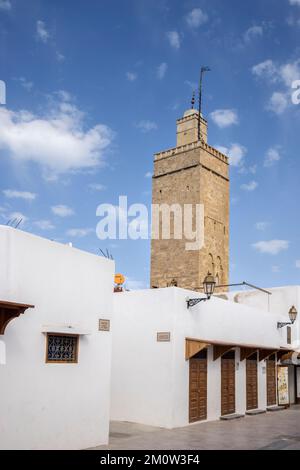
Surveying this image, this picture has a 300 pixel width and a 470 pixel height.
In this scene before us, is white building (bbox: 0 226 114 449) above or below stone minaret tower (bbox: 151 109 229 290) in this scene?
below

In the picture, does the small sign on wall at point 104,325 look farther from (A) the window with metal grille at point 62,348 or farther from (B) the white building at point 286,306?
(B) the white building at point 286,306

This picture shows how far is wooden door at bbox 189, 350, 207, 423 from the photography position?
13.2 m

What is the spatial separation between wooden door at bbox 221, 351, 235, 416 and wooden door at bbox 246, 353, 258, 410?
1.26m

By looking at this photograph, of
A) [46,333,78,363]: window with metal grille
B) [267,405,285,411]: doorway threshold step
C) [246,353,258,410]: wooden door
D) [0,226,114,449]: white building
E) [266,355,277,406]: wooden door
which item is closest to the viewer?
[0,226,114,449]: white building

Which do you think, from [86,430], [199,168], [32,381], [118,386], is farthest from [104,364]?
[199,168]

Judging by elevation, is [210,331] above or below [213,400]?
above

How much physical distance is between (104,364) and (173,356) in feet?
10.3

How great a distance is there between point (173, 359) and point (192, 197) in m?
22.9

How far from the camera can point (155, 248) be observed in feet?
117

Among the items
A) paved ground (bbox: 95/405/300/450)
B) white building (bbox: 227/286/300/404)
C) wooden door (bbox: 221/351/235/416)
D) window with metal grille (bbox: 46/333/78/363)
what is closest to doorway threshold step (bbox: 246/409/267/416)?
wooden door (bbox: 221/351/235/416)

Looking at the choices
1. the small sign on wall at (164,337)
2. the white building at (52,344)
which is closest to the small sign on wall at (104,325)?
the white building at (52,344)

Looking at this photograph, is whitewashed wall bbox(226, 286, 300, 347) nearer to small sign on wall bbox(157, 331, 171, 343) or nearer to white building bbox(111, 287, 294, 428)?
white building bbox(111, 287, 294, 428)

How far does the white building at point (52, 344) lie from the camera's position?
26.3 ft
